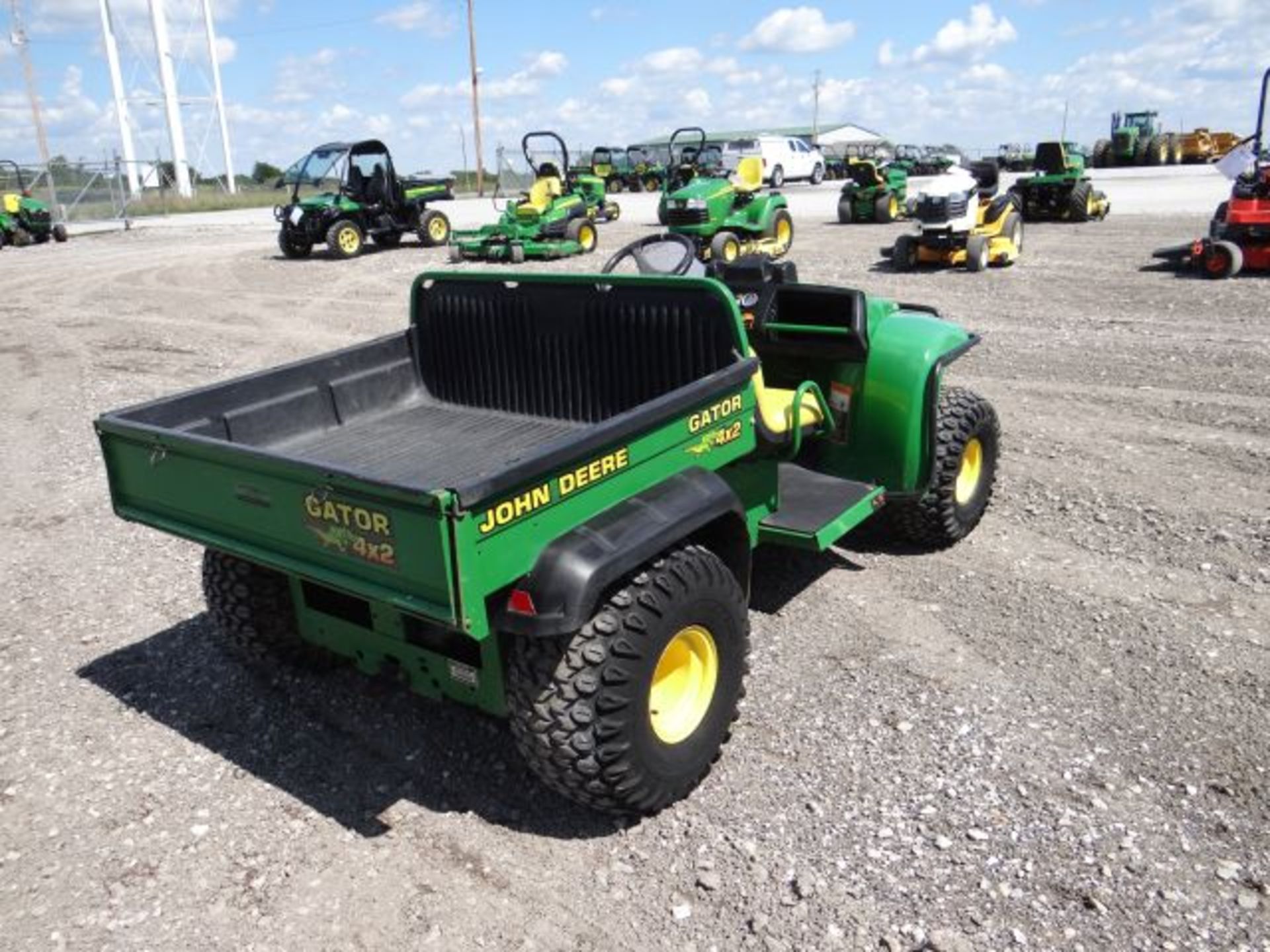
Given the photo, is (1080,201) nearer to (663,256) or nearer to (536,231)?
(536,231)

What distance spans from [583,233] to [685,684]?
14555 millimetres

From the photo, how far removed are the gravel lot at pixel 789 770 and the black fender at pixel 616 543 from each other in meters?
0.77

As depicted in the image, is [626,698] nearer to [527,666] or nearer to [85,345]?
[527,666]

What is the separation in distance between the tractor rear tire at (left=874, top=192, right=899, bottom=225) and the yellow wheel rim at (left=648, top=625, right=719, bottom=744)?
18.2 meters

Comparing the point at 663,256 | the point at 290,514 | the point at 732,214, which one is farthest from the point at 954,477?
the point at 732,214

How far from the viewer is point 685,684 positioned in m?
3.16

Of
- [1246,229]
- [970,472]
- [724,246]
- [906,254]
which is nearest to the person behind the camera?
[970,472]

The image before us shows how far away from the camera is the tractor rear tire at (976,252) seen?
12.9 meters

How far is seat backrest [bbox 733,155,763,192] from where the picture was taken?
625 inches

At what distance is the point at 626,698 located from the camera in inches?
109

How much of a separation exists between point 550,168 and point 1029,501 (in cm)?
1508

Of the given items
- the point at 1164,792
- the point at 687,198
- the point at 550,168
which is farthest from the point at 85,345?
the point at 1164,792

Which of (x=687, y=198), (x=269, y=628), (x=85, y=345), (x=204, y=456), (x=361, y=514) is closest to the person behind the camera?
(x=361, y=514)

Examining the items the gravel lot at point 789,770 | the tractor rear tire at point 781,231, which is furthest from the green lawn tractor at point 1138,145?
the gravel lot at point 789,770
